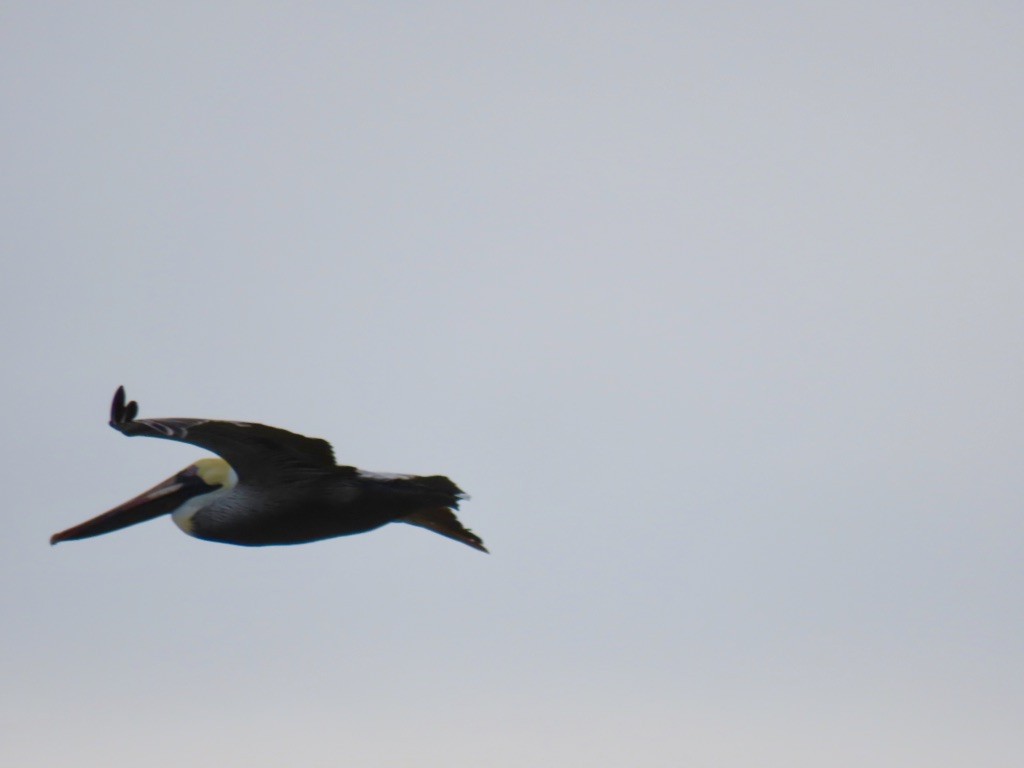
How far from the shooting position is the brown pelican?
47.8 ft

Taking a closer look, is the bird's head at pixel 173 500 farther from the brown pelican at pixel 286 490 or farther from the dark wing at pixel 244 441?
the dark wing at pixel 244 441

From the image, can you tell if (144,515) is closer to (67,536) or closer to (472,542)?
(67,536)

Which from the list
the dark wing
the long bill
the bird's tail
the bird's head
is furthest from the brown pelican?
the bird's tail

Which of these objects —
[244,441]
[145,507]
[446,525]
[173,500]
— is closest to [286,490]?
[244,441]

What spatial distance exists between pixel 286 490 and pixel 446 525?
2299 mm

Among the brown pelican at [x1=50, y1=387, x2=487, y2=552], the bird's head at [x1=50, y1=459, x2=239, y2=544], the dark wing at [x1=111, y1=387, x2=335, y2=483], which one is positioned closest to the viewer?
the dark wing at [x1=111, y1=387, x2=335, y2=483]

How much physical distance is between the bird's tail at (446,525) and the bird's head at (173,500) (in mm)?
1767

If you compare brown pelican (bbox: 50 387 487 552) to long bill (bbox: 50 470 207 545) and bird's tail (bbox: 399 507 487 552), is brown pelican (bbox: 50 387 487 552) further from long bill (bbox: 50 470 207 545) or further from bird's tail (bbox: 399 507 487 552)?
bird's tail (bbox: 399 507 487 552)

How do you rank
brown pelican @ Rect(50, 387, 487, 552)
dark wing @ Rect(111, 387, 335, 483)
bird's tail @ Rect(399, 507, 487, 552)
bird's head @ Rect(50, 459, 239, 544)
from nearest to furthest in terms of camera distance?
dark wing @ Rect(111, 387, 335, 483) < brown pelican @ Rect(50, 387, 487, 552) < bird's head @ Rect(50, 459, 239, 544) < bird's tail @ Rect(399, 507, 487, 552)

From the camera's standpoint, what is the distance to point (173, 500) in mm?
15914

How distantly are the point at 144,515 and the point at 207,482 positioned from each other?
34.1 inches

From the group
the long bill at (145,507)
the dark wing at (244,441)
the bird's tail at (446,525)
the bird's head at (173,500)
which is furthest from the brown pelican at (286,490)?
the bird's tail at (446,525)

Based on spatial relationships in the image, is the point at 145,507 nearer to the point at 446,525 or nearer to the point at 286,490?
the point at 286,490

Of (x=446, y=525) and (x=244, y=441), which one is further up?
(x=446, y=525)
